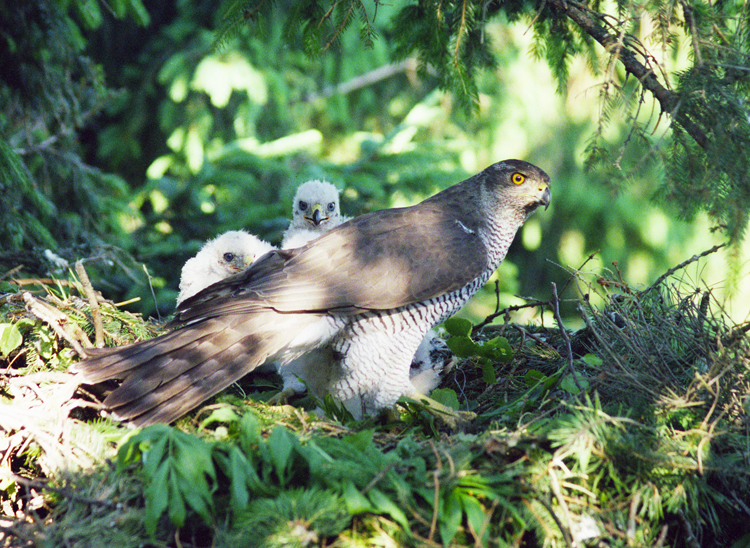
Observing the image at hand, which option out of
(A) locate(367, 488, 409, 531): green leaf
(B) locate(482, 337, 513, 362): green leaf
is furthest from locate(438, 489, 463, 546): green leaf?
(B) locate(482, 337, 513, 362): green leaf

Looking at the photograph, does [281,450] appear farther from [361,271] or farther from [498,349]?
[498,349]

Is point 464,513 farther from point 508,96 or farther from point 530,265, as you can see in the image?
point 530,265

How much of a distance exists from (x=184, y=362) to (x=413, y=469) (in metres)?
1.07

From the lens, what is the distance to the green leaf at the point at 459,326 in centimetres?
349

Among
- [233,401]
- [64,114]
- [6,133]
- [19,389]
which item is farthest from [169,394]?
[64,114]

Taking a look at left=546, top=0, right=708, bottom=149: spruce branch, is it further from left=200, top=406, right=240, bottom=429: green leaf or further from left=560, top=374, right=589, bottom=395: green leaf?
left=200, top=406, right=240, bottom=429: green leaf

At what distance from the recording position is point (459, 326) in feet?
11.5

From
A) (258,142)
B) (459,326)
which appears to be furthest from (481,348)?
(258,142)

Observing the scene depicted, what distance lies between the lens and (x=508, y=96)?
8266 millimetres

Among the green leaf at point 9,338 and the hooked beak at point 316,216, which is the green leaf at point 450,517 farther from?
the hooked beak at point 316,216

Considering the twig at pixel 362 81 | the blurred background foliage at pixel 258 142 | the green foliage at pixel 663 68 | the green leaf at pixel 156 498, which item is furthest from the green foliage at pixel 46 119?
the twig at pixel 362 81

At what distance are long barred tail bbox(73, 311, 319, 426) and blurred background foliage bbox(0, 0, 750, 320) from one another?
1.20m

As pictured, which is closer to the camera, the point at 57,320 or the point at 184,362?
the point at 184,362

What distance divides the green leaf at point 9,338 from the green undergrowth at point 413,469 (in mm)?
170
